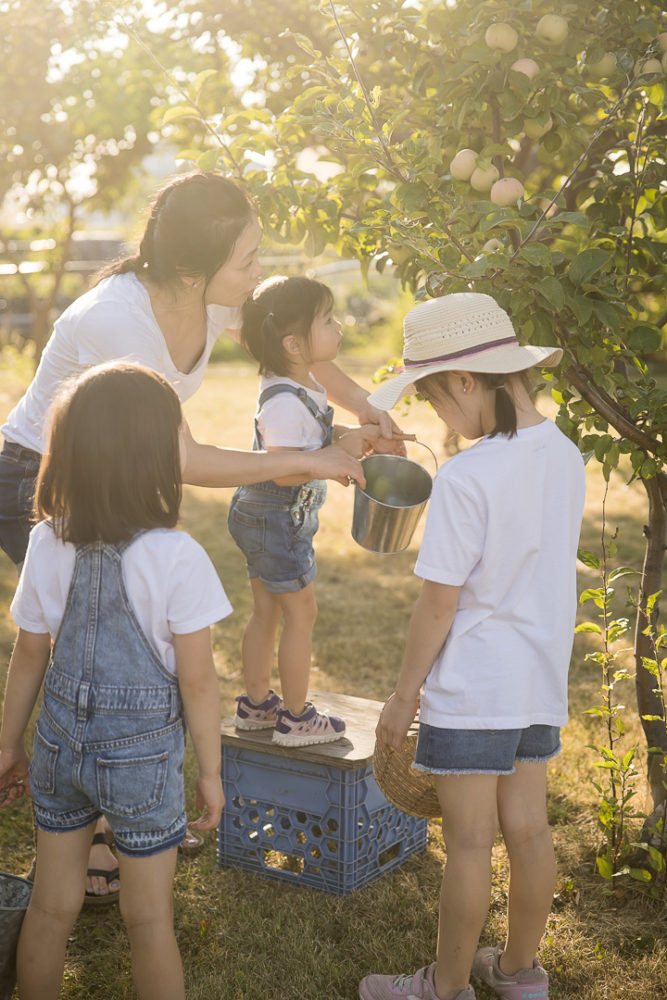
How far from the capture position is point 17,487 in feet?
8.17

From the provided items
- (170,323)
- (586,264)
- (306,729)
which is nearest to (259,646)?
(306,729)

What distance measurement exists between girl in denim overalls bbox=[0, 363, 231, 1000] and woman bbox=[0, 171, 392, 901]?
1.45 feet

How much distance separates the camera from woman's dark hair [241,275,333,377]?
2.83m

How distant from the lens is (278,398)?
2.75m

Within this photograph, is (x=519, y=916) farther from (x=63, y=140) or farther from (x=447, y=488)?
(x=63, y=140)

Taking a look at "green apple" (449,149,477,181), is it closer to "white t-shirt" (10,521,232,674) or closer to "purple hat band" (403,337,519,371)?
"purple hat band" (403,337,519,371)

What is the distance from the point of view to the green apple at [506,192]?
98.5 inches

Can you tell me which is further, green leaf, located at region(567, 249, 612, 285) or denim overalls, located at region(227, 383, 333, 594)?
denim overalls, located at region(227, 383, 333, 594)

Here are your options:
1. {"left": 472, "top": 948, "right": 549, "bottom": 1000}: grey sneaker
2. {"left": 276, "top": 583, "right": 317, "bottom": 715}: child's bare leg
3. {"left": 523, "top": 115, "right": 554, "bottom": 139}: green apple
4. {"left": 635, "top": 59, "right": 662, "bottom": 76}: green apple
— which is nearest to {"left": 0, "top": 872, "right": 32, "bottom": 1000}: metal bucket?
{"left": 276, "top": 583, "right": 317, "bottom": 715}: child's bare leg

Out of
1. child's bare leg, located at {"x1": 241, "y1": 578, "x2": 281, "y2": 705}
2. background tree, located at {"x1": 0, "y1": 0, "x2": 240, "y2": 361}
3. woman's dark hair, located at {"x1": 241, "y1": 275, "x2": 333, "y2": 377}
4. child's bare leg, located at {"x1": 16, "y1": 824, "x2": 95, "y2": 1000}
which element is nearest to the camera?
child's bare leg, located at {"x1": 16, "y1": 824, "x2": 95, "y2": 1000}

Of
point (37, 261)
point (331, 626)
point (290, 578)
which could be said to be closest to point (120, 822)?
point (290, 578)

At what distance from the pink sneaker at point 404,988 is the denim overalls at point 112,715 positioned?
696 millimetres

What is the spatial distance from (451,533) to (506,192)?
968 millimetres

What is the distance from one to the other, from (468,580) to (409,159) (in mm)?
1157
